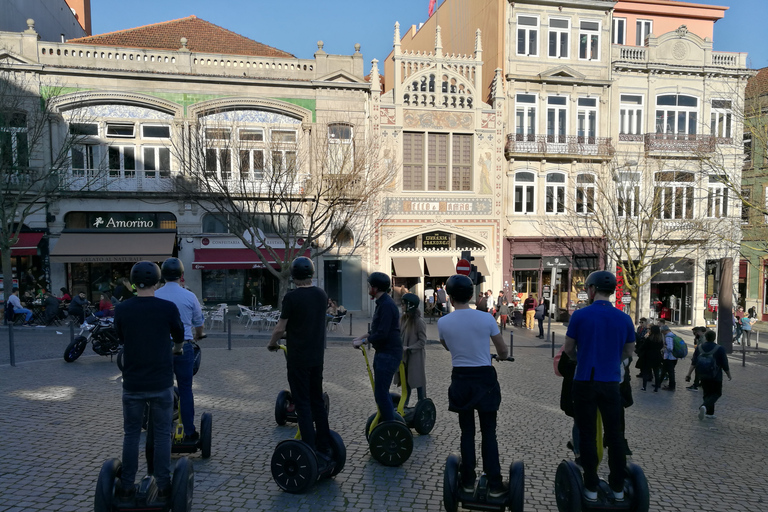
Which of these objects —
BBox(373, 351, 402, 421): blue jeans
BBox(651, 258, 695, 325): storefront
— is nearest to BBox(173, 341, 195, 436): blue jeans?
BBox(373, 351, 402, 421): blue jeans

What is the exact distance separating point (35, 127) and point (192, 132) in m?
5.02

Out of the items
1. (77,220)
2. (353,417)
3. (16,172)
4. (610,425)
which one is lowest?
(353,417)

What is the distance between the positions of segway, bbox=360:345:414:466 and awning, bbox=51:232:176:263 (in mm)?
15858

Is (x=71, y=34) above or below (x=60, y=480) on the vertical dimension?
above

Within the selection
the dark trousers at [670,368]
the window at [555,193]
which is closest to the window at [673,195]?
the window at [555,193]

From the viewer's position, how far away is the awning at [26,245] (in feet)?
63.2

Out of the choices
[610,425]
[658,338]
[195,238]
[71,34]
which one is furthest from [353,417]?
[71,34]

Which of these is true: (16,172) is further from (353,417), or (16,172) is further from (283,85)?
(353,417)

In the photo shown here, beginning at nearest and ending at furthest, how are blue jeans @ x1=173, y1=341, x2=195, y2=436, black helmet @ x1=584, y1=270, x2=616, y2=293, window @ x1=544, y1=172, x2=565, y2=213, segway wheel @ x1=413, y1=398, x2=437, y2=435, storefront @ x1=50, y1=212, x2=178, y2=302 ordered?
black helmet @ x1=584, y1=270, x2=616, y2=293, blue jeans @ x1=173, y1=341, x2=195, y2=436, segway wheel @ x1=413, y1=398, x2=437, y2=435, storefront @ x1=50, y1=212, x2=178, y2=302, window @ x1=544, y1=172, x2=565, y2=213

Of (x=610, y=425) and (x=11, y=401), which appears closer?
(x=610, y=425)

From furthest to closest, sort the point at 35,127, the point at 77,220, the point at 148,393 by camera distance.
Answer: the point at 77,220 → the point at 35,127 → the point at 148,393

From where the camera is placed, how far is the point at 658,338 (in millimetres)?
10648

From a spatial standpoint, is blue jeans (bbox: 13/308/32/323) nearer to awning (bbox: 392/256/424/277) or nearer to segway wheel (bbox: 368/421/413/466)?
awning (bbox: 392/256/424/277)

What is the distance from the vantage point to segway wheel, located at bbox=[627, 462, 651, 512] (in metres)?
4.07
